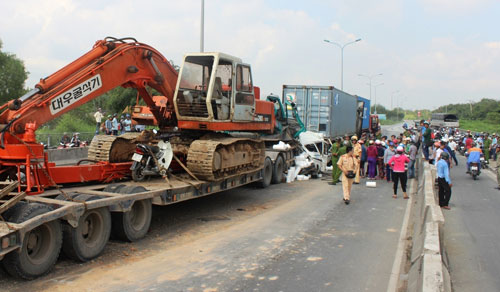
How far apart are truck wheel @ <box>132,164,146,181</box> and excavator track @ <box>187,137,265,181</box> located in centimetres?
95

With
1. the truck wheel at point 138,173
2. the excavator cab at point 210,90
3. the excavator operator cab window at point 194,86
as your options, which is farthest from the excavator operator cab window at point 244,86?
the truck wheel at point 138,173

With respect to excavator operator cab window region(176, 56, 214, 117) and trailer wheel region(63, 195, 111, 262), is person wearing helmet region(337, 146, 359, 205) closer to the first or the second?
excavator operator cab window region(176, 56, 214, 117)

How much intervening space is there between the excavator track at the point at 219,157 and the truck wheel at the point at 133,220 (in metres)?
1.56

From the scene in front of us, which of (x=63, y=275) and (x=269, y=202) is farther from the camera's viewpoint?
(x=269, y=202)

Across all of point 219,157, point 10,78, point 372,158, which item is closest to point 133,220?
point 219,157

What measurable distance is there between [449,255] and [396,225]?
6.61 ft

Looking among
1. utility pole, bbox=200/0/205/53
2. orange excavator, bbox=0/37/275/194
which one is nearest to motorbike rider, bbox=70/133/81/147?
A: utility pole, bbox=200/0/205/53

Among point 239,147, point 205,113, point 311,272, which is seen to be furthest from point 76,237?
point 239,147

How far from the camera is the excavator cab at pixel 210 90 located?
9.84 meters

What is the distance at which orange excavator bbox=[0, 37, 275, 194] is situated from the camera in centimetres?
682

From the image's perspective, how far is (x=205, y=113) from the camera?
9.82 meters

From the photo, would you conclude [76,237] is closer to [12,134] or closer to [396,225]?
[12,134]

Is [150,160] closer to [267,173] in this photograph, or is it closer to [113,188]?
[113,188]

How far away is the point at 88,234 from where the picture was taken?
686 cm
